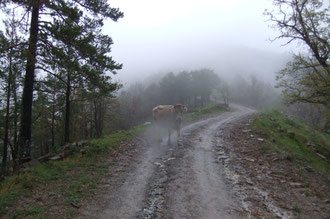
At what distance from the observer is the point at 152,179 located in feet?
24.8

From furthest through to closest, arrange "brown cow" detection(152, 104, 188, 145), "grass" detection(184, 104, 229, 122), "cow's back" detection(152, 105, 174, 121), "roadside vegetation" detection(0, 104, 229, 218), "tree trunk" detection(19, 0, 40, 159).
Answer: "grass" detection(184, 104, 229, 122) < "cow's back" detection(152, 105, 174, 121) < "brown cow" detection(152, 104, 188, 145) < "tree trunk" detection(19, 0, 40, 159) < "roadside vegetation" detection(0, 104, 229, 218)

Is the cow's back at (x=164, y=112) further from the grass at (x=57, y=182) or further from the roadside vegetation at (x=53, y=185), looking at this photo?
the grass at (x=57, y=182)

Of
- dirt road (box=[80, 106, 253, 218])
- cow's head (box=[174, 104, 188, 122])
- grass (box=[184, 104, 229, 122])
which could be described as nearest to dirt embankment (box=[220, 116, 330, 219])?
dirt road (box=[80, 106, 253, 218])

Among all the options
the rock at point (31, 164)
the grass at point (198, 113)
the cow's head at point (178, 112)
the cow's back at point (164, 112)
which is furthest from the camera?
the grass at point (198, 113)

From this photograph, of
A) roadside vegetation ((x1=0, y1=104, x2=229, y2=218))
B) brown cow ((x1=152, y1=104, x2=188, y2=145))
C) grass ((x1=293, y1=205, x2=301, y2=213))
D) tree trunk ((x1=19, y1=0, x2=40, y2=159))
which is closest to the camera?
roadside vegetation ((x1=0, y1=104, x2=229, y2=218))

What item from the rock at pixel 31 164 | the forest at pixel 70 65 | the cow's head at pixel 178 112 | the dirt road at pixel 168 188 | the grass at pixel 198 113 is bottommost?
the dirt road at pixel 168 188

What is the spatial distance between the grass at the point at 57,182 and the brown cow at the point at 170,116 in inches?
204

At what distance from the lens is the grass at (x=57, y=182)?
5.39m

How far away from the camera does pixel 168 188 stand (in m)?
6.70

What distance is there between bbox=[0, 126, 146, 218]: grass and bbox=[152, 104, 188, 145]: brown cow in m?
5.19

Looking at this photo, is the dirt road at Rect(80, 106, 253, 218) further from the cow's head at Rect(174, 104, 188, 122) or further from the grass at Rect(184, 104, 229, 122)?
the grass at Rect(184, 104, 229, 122)

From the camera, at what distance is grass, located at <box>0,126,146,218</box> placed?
17.7 feet

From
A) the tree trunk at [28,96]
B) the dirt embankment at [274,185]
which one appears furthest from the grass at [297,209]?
the tree trunk at [28,96]

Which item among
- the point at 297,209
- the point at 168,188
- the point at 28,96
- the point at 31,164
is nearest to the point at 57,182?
the point at 31,164
